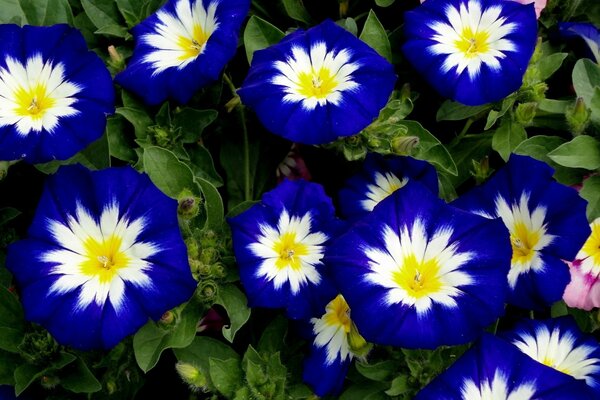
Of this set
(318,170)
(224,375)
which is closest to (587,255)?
(318,170)

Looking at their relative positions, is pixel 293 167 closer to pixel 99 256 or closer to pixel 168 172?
pixel 168 172

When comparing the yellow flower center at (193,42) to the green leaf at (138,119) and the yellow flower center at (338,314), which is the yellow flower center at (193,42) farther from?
the yellow flower center at (338,314)

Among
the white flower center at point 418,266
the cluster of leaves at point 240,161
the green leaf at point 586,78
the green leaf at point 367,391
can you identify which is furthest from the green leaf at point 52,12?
the green leaf at point 586,78

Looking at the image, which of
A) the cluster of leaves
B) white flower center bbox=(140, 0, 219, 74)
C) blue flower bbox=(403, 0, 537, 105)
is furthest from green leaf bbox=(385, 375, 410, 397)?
white flower center bbox=(140, 0, 219, 74)

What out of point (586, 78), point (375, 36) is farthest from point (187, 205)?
point (586, 78)

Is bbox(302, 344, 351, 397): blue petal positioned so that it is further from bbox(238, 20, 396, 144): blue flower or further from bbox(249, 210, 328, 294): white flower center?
bbox(238, 20, 396, 144): blue flower
